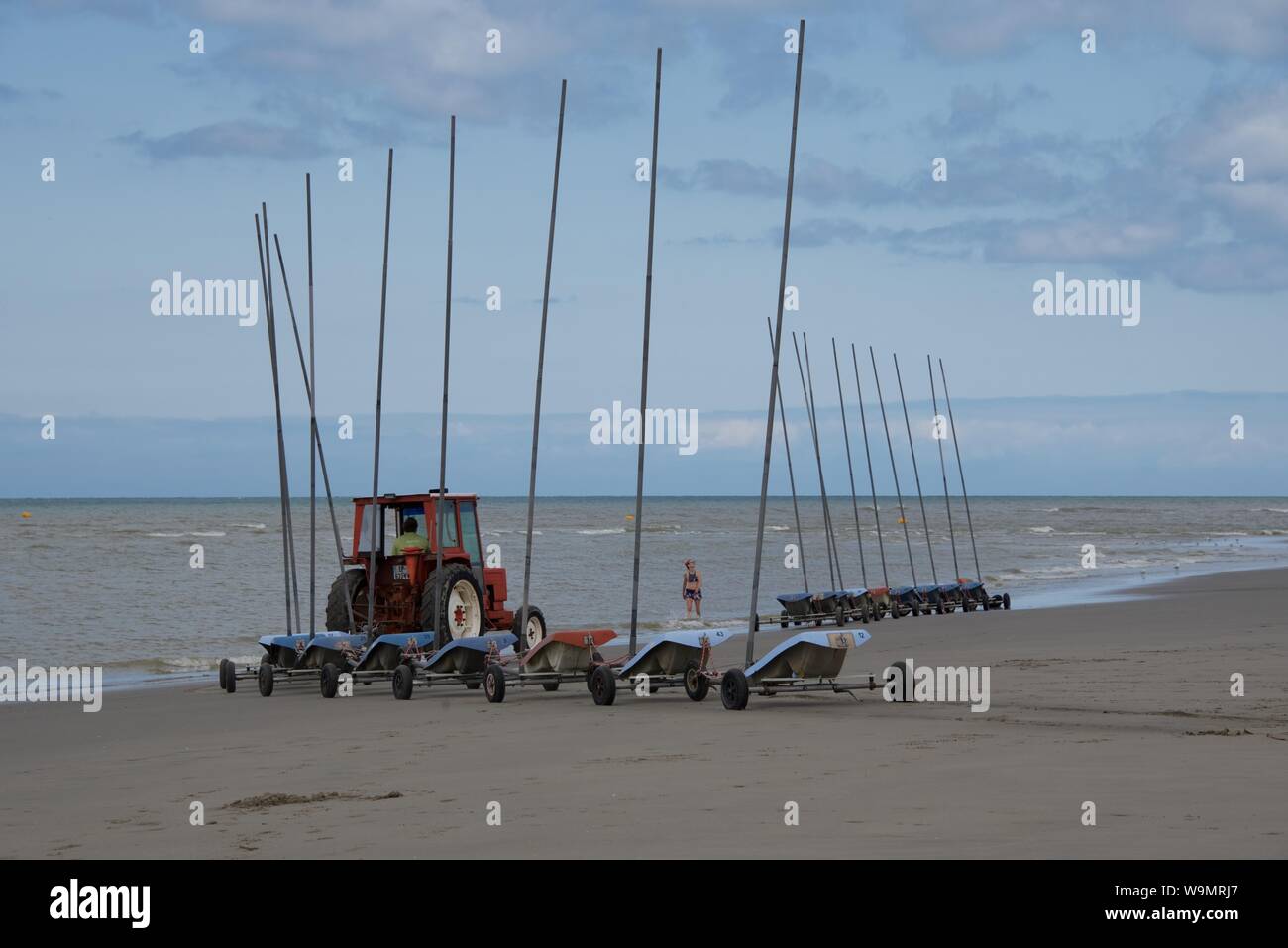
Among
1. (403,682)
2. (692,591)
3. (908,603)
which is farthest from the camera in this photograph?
(908,603)

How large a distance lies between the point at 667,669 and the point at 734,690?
1.70m

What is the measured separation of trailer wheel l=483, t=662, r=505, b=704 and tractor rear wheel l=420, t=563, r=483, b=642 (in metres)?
1.92

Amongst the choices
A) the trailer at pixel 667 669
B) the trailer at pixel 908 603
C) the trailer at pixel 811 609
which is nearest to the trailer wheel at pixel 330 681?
the trailer at pixel 667 669

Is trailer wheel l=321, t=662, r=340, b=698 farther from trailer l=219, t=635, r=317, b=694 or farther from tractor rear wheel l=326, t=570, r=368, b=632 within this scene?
tractor rear wheel l=326, t=570, r=368, b=632

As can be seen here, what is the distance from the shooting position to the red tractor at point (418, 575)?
19.1 metres

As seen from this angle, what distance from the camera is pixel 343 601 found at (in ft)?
64.1

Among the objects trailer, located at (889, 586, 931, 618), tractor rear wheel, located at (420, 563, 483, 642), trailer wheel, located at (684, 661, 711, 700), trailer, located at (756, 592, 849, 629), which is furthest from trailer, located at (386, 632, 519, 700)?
Answer: trailer, located at (889, 586, 931, 618)

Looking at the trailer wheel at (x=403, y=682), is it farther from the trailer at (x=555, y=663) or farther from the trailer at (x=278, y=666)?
the trailer at (x=278, y=666)

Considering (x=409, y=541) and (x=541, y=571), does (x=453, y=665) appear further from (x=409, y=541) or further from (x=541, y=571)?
(x=541, y=571)

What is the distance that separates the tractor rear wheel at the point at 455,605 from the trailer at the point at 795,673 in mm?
4861

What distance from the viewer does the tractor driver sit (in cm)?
1936

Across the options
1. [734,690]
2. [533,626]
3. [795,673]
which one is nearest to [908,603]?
[533,626]
